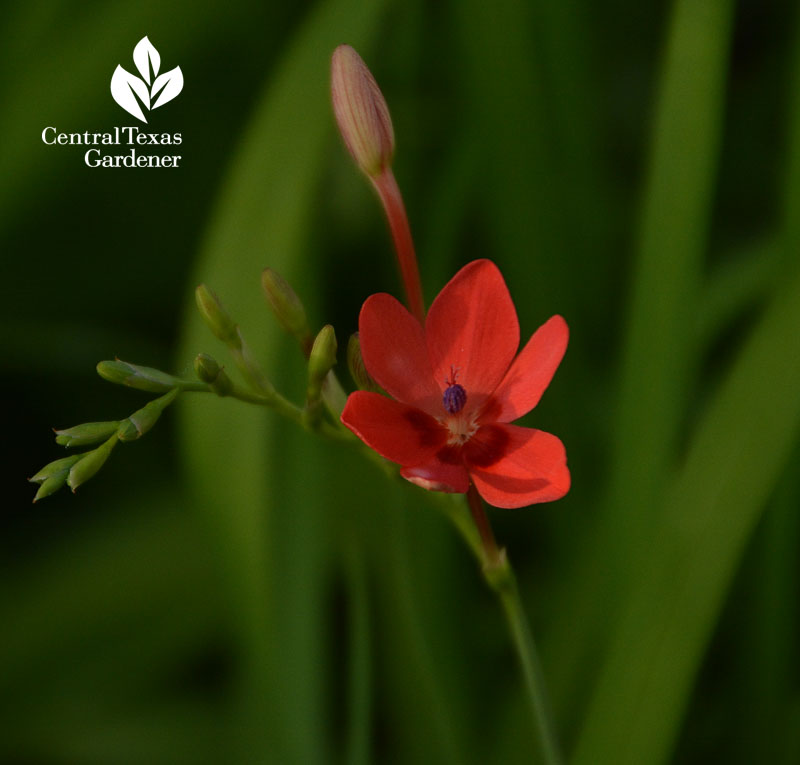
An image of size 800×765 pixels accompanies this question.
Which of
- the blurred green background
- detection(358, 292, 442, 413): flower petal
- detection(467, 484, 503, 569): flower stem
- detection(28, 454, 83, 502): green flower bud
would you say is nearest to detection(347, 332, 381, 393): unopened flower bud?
detection(358, 292, 442, 413): flower petal

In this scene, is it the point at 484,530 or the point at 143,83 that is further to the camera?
the point at 143,83

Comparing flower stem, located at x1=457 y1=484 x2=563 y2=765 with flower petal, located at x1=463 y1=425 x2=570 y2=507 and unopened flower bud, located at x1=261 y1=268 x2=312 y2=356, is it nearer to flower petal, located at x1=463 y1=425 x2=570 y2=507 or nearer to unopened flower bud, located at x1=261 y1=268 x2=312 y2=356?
flower petal, located at x1=463 y1=425 x2=570 y2=507

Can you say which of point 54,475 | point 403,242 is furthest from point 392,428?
point 54,475

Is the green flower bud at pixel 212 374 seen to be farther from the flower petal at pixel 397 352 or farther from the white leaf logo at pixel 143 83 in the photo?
the white leaf logo at pixel 143 83

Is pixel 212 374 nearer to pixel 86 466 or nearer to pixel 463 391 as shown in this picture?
pixel 86 466

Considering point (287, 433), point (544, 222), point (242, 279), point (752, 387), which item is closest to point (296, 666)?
point (287, 433)
